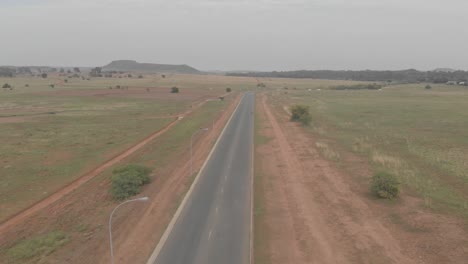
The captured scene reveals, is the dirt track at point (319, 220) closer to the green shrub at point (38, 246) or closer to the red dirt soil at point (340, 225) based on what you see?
the red dirt soil at point (340, 225)

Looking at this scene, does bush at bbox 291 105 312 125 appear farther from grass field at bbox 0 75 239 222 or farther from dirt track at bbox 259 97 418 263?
dirt track at bbox 259 97 418 263

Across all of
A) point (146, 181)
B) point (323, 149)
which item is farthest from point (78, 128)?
point (323, 149)

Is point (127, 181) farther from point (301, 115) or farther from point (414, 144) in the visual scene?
point (301, 115)

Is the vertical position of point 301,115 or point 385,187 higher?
point 301,115

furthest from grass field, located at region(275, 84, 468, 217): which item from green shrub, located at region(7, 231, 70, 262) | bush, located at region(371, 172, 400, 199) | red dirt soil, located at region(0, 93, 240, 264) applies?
green shrub, located at region(7, 231, 70, 262)

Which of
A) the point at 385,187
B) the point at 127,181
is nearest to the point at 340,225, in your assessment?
the point at 385,187

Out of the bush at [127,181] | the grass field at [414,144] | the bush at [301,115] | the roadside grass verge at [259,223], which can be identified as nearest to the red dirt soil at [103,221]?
the bush at [127,181]
